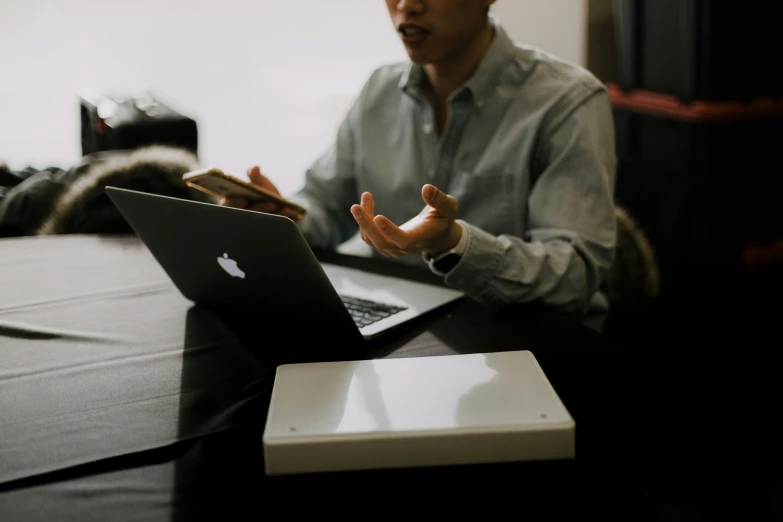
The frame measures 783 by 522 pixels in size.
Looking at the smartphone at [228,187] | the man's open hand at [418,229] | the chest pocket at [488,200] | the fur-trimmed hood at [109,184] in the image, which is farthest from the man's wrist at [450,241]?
the fur-trimmed hood at [109,184]

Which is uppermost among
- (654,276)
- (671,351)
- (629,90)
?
(629,90)

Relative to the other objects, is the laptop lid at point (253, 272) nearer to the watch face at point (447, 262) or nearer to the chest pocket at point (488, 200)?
the watch face at point (447, 262)

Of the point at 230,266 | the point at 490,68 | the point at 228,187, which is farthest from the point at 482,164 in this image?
the point at 230,266

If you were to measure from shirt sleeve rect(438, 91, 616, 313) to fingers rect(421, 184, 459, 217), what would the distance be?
0.28 feet

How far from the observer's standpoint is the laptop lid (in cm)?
82

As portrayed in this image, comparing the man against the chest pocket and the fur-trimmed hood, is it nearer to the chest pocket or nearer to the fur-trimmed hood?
the chest pocket

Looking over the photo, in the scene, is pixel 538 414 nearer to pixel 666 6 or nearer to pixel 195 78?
pixel 666 6

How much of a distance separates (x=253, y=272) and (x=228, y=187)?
32cm

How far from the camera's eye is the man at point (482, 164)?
109 cm

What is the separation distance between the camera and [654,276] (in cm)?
142

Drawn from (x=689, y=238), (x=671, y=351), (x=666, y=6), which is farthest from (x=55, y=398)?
(x=666, y=6)

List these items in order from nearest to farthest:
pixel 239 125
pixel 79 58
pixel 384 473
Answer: pixel 384 473 < pixel 79 58 < pixel 239 125

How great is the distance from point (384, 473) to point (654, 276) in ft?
2.90

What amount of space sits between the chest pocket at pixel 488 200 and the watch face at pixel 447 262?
1.10 ft
